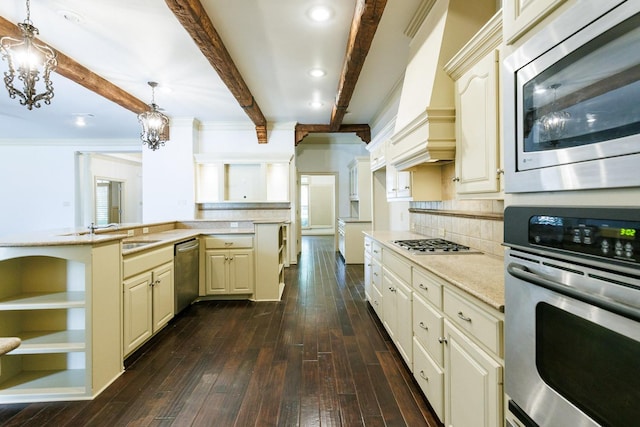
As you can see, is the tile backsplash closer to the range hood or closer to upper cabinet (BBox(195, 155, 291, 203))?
the range hood

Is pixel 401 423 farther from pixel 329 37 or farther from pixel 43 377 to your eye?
pixel 329 37

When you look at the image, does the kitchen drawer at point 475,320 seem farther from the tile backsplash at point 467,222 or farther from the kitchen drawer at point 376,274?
the kitchen drawer at point 376,274

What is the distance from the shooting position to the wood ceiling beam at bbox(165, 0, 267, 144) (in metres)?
2.16

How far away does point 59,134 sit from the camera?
612 centimetres

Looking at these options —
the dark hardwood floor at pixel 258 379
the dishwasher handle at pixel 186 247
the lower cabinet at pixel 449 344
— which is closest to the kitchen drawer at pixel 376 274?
the dark hardwood floor at pixel 258 379

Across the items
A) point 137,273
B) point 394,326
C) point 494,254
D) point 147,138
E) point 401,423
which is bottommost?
point 401,423

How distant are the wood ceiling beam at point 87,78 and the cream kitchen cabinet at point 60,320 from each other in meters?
1.94

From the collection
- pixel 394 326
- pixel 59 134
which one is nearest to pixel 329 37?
pixel 394 326

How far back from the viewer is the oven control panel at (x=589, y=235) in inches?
23.8

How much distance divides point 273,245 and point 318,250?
4.13m

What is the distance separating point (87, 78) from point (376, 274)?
13.0ft

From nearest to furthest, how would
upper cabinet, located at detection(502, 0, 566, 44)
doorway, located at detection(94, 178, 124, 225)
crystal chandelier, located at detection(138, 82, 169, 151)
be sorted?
upper cabinet, located at detection(502, 0, 566, 44) → crystal chandelier, located at detection(138, 82, 169, 151) → doorway, located at detection(94, 178, 124, 225)

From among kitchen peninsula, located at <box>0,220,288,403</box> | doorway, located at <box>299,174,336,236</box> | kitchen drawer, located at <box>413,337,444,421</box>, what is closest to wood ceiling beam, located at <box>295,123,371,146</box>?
kitchen peninsula, located at <box>0,220,288,403</box>

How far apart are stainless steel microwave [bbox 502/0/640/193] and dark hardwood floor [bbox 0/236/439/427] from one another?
63.3 inches
